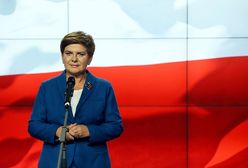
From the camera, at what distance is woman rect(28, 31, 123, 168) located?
3215mm

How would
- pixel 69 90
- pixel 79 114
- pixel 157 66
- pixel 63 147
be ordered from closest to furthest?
pixel 63 147 → pixel 69 90 → pixel 79 114 → pixel 157 66

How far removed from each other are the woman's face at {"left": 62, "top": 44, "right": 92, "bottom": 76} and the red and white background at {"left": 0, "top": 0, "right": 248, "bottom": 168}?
1793mm

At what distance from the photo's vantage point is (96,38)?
5.08 metres

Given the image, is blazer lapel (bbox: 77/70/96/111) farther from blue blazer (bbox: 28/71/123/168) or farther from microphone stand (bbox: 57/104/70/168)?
microphone stand (bbox: 57/104/70/168)

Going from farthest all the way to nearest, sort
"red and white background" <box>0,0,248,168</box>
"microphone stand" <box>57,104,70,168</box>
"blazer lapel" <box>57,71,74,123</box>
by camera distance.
→ "red and white background" <box>0,0,248,168</box> < "blazer lapel" <box>57,71,74,123</box> < "microphone stand" <box>57,104,70,168</box>

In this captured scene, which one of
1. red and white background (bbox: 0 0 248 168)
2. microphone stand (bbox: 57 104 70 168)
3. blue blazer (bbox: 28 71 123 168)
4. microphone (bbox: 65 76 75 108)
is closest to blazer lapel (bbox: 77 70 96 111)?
blue blazer (bbox: 28 71 123 168)

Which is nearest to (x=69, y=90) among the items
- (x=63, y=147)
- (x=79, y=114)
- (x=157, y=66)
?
(x=79, y=114)

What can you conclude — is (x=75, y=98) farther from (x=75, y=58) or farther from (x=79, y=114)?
(x=75, y=58)

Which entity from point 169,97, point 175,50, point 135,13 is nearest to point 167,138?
point 169,97

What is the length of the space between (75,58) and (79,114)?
11.9 inches

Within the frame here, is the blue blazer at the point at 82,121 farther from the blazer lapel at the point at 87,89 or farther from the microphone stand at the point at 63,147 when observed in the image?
the microphone stand at the point at 63,147

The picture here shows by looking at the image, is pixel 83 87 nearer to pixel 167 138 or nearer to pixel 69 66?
pixel 69 66

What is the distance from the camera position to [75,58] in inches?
128

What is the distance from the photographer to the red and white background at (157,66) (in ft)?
16.6
